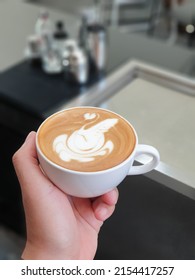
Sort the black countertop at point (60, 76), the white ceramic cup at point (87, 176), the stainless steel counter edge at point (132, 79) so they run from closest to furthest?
the white ceramic cup at point (87, 176) < the stainless steel counter edge at point (132, 79) < the black countertop at point (60, 76)

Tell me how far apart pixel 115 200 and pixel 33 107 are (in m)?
0.48

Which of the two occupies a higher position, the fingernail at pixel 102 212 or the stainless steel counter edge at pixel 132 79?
the stainless steel counter edge at pixel 132 79

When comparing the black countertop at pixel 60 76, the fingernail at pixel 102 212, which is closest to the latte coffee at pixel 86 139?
the fingernail at pixel 102 212

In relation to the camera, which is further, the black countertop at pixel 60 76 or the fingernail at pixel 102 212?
the black countertop at pixel 60 76

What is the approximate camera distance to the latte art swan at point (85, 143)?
436mm

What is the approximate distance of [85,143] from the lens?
0.46m

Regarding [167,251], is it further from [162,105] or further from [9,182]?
[9,182]

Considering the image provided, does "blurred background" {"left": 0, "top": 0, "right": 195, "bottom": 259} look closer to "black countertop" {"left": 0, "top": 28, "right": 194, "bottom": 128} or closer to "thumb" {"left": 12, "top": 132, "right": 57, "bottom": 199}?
"black countertop" {"left": 0, "top": 28, "right": 194, "bottom": 128}

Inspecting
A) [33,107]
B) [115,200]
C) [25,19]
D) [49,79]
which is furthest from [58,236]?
[25,19]

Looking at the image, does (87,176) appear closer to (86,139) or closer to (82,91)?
(86,139)

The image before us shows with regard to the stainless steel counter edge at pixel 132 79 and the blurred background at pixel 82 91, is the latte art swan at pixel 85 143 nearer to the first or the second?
the blurred background at pixel 82 91

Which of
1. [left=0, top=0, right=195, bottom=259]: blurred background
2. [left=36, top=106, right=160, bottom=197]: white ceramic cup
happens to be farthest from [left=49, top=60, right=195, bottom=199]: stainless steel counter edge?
[left=36, top=106, right=160, bottom=197]: white ceramic cup

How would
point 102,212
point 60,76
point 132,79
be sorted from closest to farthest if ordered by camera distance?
point 102,212 → point 132,79 → point 60,76

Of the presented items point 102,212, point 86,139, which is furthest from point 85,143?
point 102,212
